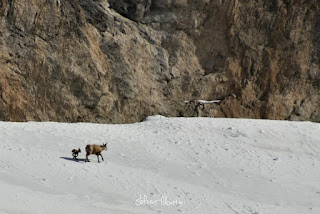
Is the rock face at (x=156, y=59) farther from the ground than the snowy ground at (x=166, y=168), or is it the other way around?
the rock face at (x=156, y=59)

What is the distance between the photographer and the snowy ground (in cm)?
996

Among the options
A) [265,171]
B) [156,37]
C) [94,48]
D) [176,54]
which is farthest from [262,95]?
[94,48]

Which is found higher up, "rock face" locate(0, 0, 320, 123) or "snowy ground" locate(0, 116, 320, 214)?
"rock face" locate(0, 0, 320, 123)

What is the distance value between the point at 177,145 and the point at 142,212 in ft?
18.2

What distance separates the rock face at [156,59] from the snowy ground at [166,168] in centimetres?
193

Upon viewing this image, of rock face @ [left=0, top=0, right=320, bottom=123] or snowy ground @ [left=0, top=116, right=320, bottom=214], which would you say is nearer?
snowy ground @ [left=0, top=116, right=320, bottom=214]

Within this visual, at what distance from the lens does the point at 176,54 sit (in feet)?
64.6

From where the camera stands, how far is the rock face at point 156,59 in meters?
17.0

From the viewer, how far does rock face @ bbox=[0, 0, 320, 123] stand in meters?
17.0

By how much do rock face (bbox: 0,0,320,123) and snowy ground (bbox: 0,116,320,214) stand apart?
1.93 m

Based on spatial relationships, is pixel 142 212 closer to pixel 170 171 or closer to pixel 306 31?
pixel 170 171

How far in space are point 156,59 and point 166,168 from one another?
8.12 m

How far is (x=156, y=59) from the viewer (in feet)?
63.3

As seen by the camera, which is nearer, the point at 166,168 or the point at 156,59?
the point at 166,168
